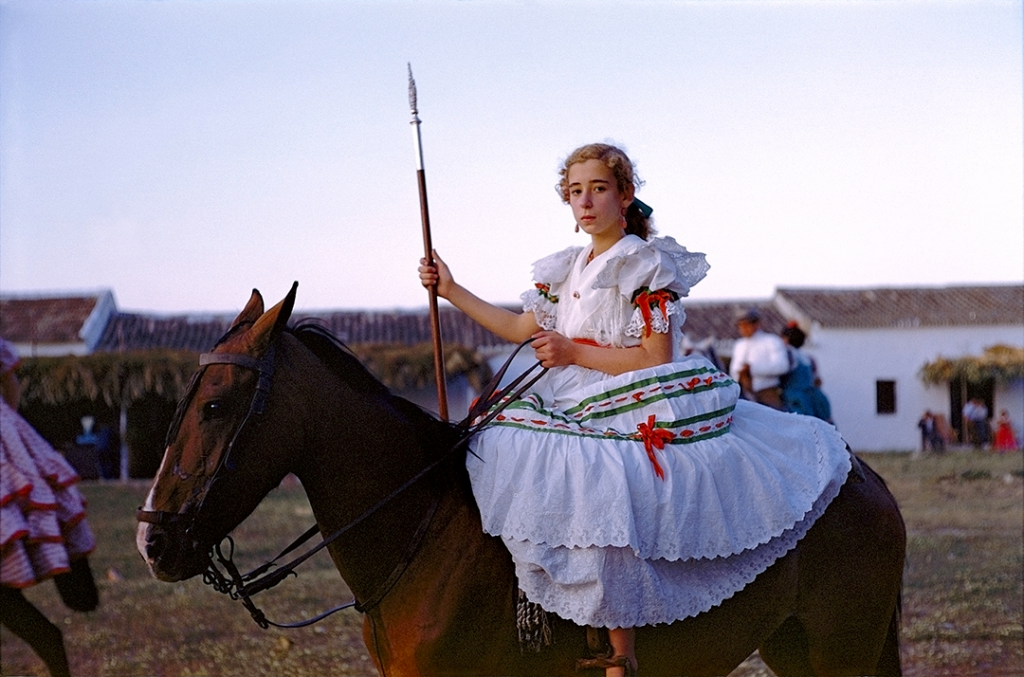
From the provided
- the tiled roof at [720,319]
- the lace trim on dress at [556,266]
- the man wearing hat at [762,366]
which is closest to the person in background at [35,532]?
the lace trim on dress at [556,266]

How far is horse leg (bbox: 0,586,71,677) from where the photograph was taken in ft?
18.5

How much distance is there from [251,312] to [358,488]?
65 centimetres

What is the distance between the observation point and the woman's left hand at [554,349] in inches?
130

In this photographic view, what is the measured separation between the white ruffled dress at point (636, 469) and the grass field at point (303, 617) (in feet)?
9.84

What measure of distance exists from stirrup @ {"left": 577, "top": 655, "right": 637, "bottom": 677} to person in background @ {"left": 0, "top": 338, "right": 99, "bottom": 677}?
154 inches

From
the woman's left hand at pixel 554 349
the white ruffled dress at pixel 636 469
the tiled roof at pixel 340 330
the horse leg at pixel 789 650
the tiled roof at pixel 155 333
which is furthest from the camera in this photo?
the tiled roof at pixel 340 330

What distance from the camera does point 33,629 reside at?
5.68 meters

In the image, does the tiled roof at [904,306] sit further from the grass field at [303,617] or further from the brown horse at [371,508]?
the brown horse at [371,508]

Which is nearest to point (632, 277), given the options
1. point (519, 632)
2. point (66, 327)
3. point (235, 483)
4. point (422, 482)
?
point (422, 482)

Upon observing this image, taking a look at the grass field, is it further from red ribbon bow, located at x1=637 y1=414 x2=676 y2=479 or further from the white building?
the white building

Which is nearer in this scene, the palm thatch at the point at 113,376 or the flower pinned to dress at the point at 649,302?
the flower pinned to dress at the point at 649,302

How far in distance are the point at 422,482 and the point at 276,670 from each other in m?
3.64

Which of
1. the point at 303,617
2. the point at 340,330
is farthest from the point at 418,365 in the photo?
the point at 303,617

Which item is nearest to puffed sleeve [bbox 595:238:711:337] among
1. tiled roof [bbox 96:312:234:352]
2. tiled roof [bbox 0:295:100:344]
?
tiled roof [bbox 96:312:234:352]
